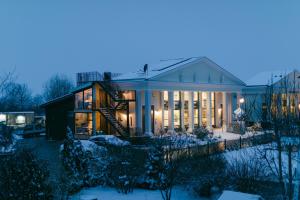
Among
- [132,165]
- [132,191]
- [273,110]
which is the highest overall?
[273,110]

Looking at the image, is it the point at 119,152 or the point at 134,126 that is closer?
the point at 119,152

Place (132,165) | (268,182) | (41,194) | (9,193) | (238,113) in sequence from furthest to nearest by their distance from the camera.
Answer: (238,113) → (132,165) → (268,182) → (41,194) → (9,193)

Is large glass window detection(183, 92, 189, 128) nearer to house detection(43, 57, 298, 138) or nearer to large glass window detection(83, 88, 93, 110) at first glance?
house detection(43, 57, 298, 138)

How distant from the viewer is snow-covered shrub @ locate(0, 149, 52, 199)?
29.9 ft

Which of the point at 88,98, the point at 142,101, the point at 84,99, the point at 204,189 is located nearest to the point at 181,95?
the point at 142,101

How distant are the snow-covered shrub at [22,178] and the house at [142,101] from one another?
63.4 feet

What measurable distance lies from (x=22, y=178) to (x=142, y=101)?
78.7 ft

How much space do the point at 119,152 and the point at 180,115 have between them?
67.1 feet

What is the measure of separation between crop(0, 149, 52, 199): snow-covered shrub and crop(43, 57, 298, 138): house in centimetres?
1932

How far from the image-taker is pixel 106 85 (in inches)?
1246

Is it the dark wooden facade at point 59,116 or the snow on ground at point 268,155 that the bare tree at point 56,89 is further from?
the snow on ground at point 268,155

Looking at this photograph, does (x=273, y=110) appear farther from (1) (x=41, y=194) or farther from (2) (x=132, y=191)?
(2) (x=132, y=191)

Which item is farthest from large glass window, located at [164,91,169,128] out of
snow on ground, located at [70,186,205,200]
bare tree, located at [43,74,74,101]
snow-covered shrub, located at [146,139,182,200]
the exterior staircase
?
bare tree, located at [43,74,74,101]

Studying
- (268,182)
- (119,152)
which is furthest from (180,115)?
(268,182)
